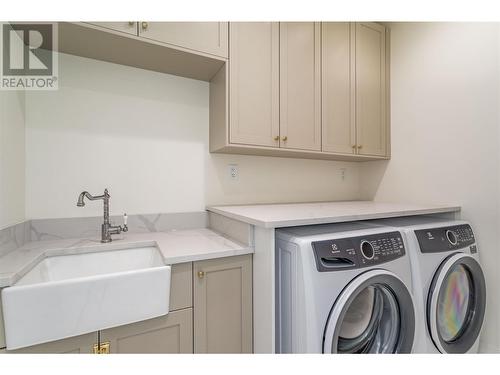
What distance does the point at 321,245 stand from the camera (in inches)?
40.8

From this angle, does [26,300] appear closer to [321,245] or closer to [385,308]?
[321,245]

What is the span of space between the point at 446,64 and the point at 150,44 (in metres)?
1.99

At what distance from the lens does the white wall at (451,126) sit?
1535mm

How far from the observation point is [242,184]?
188cm

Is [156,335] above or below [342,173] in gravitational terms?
below

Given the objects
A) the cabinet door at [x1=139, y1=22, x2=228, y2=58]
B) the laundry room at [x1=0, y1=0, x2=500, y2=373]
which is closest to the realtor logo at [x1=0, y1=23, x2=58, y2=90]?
the laundry room at [x1=0, y1=0, x2=500, y2=373]

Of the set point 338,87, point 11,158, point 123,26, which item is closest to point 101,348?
point 11,158

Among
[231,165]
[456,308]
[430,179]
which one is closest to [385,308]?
[456,308]

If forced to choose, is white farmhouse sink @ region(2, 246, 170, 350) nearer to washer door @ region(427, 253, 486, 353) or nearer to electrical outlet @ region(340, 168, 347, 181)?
washer door @ region(427, 253, 486, 353)

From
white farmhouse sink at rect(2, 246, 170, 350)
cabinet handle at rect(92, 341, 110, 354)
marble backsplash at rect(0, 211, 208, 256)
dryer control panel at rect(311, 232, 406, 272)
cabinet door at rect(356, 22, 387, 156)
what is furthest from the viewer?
cabinet door at rect(356, 22, 387, 156)

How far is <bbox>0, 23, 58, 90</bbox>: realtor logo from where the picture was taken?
1154 millimetres

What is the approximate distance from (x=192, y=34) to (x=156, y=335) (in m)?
1.52

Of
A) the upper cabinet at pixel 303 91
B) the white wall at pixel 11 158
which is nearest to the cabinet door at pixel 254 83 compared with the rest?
the upper cabinet at pixel 303 91

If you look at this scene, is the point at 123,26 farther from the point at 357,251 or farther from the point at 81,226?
the point at 357,251
